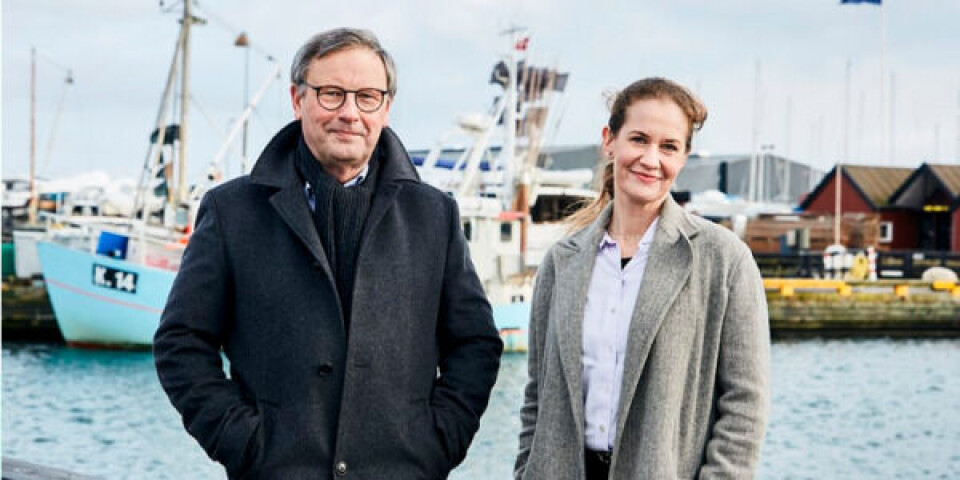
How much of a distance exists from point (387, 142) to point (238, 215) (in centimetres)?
38

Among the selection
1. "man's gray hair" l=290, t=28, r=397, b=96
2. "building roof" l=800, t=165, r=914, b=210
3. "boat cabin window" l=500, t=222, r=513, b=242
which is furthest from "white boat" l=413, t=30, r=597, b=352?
"man's gray hair" l=290, t=28, r=397, b=96

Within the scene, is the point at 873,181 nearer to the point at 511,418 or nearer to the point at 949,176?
the point at 949,176

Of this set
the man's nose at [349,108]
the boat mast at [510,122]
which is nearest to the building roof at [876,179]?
the boat mast at [510,122]

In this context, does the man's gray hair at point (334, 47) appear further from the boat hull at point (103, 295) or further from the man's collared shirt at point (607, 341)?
the boat hull at point (103, 295)

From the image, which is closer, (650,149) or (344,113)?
(344,113)

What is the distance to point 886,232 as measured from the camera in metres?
39.4

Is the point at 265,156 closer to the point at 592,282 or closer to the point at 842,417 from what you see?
the point at 592,282

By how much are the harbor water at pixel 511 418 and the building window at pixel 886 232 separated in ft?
50.6

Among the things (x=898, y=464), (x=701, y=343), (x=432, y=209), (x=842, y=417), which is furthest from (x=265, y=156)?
(x=842, y=417)

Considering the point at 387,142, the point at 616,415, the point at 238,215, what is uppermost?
the point at 387,142

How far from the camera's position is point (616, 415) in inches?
101

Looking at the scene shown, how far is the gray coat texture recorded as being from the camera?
8.16 feet

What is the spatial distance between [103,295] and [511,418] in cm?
927

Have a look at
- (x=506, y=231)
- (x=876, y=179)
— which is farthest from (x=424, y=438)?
(x=876, y=179)
